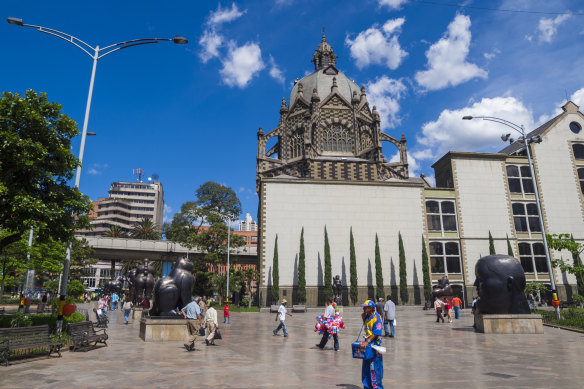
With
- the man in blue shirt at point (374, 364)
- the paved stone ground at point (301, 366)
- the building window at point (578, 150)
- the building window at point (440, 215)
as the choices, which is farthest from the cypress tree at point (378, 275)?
the man in blue shirt at point (374, 364)

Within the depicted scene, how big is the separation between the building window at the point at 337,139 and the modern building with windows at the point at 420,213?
2.35 meters

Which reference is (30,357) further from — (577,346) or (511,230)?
(511,230)

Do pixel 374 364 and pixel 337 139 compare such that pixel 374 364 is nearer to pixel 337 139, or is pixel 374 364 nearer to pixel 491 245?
pixel 491 245

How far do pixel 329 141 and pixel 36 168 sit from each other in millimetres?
43652

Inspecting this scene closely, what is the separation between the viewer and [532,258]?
1731 inches

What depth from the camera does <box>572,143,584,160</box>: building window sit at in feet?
156

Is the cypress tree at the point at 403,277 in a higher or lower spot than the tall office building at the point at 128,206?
lower

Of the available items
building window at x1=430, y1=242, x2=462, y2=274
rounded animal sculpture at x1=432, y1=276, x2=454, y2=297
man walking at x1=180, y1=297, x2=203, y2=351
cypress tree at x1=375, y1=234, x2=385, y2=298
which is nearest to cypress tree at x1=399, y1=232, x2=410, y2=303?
cypress tree at x1=375, y1=234, x2=385, y2=298

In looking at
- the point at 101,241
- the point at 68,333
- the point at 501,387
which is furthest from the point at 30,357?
the point at 101,241

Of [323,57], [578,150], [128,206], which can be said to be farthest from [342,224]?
[128,206]

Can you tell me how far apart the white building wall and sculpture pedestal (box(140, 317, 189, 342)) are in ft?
81.8

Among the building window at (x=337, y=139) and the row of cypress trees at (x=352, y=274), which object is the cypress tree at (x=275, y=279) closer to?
the row of cypress trees at (x=352, y=274)

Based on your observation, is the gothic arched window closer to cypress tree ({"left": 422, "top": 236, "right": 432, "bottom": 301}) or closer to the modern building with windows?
the modern building with windows

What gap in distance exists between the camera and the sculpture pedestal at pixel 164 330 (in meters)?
14.6
